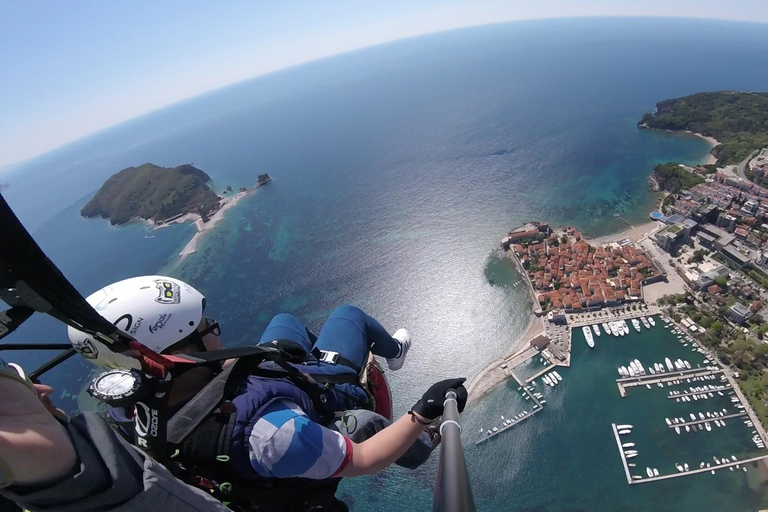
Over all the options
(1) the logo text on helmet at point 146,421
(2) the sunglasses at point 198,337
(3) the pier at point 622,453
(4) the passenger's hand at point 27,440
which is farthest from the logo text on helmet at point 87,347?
(3) the pier at point 622,453

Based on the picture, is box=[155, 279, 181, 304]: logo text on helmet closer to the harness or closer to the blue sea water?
the harness

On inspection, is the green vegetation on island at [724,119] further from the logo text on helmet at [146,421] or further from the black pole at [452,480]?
the logo text on helmet at [146,421]

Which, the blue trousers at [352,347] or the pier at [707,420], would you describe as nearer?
the blue trousers at [352,347]

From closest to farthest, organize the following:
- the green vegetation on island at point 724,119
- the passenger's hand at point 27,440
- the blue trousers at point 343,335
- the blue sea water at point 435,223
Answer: the passenger's hand at point 27,440 → the blue trousers at point 343,335 → the blue sea water at point 435,223 → the green vegetation on island at point 724,119

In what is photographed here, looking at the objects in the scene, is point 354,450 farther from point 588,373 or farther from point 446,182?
point 446,182

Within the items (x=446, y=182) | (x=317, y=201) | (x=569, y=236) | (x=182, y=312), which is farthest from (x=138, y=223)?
(x=182, y=312)

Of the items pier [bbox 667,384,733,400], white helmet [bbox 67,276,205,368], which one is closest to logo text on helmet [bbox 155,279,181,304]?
white helmet [bbox 67,276,205,368]
